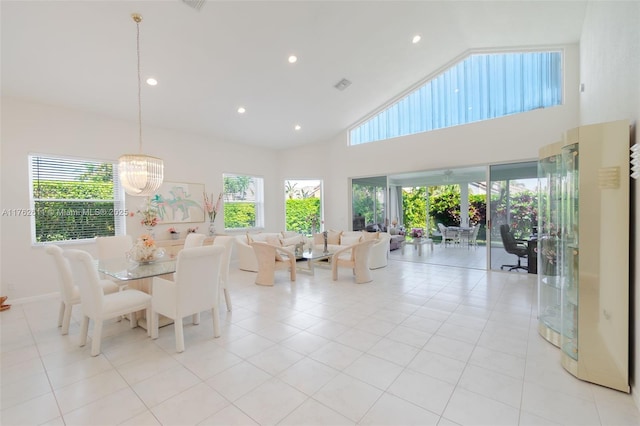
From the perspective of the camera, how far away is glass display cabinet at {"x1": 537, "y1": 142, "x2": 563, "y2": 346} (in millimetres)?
2828

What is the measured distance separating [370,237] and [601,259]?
4.26 m

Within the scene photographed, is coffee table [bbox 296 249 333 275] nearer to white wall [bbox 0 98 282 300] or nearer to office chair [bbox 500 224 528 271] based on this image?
white wall [bbox 0 98 282 300]

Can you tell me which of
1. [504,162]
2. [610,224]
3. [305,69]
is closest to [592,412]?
[610,224]

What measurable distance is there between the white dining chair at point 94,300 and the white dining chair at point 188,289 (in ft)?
0.90

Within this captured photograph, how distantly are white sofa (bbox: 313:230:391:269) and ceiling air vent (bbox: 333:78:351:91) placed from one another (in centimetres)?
321

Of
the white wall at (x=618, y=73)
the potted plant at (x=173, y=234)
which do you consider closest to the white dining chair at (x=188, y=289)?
the potted plant at (x=173, y=234)

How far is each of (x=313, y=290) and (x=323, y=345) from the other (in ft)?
6.31

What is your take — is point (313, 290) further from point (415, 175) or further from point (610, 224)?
point (415, 175)

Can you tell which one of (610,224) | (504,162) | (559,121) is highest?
(559,121)

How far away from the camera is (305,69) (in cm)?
476

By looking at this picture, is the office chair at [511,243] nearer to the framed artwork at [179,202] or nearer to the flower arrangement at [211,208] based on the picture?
the flower arrangement at [211,208]

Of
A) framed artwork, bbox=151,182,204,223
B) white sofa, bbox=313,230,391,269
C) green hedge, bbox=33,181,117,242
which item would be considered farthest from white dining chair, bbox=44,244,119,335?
white sofa, bbox=313,230,391,269

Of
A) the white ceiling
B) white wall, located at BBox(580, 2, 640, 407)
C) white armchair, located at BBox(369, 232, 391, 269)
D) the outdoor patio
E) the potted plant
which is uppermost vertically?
the white ceiling

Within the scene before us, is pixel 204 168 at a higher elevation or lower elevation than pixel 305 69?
lower
